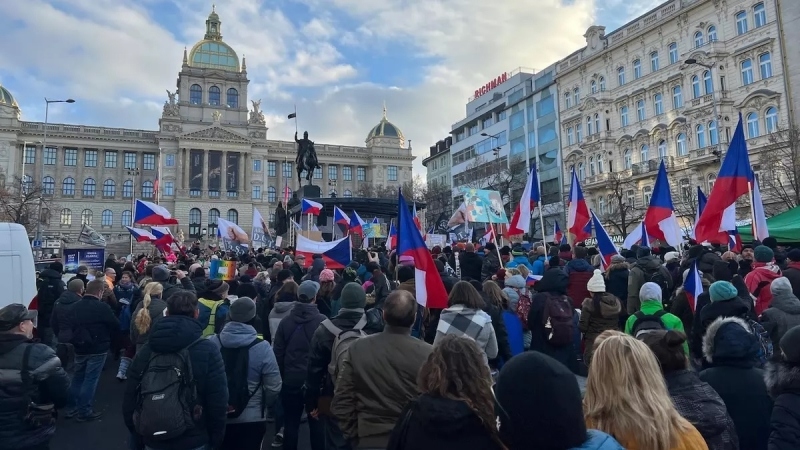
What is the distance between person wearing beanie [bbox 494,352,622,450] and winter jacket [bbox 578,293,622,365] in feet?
13.6

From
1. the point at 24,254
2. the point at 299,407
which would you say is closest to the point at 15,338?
the point at 299,407

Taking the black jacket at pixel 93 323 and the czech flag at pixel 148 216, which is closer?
the black jacket at pixel 93 323

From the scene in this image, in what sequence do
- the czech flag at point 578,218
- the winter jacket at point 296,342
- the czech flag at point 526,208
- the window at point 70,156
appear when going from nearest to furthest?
the winter jacket at point 296,342, the czech flag at point 578,218, the czech flag at point 526,208, the window at point 70,156

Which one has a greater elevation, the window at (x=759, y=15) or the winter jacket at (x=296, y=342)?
the window at (x=759, y=15)

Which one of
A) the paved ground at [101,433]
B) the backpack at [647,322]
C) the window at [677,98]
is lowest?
the paved ground at [101,433]

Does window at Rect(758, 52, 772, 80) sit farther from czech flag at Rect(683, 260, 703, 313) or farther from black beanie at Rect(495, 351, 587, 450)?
black beanie at Rect(495, 351, 587, 450)

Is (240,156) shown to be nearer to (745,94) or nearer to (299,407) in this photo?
(745,94)

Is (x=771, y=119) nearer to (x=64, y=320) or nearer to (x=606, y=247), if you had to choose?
(x=606, y=247)

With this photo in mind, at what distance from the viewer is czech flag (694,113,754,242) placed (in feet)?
27.3

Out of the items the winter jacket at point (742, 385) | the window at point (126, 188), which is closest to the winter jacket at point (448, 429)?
the winter jacket at point (742, 385)

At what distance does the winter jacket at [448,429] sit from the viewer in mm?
2178

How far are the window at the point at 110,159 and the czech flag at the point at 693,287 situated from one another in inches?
3505

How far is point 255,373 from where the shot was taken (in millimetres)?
4582

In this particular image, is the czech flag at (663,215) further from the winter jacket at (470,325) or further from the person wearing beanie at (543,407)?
the person wearing beanie at (543,407)
